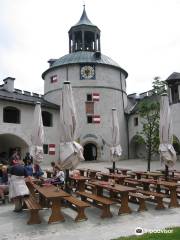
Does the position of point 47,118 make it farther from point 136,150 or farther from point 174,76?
point 174,76

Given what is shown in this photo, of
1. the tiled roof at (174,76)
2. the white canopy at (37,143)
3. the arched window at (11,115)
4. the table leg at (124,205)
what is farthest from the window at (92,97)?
the table leg at (124,205)

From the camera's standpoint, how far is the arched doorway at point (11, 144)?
29903 millimetres

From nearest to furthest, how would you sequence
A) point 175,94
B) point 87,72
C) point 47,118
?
point 175,94 < point 47,118 < point 87,72

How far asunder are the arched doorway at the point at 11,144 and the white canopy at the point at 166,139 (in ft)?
64.7

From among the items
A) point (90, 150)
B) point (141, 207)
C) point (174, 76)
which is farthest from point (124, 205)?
point (90, 150)

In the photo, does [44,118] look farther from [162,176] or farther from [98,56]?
[162,176]

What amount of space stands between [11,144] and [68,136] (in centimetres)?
2327

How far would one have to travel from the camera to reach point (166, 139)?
1184 centimetres

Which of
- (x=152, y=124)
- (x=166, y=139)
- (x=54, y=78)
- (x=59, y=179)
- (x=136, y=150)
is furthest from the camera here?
(x=136, y=150)

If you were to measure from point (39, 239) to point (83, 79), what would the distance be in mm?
29176

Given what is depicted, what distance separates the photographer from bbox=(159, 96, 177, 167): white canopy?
1151 centimetres

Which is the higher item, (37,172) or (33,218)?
(37,172)

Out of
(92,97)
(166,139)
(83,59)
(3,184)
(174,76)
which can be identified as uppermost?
(83,59)

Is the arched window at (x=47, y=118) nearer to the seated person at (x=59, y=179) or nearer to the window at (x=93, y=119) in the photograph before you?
the window at (x=93, y=119)
